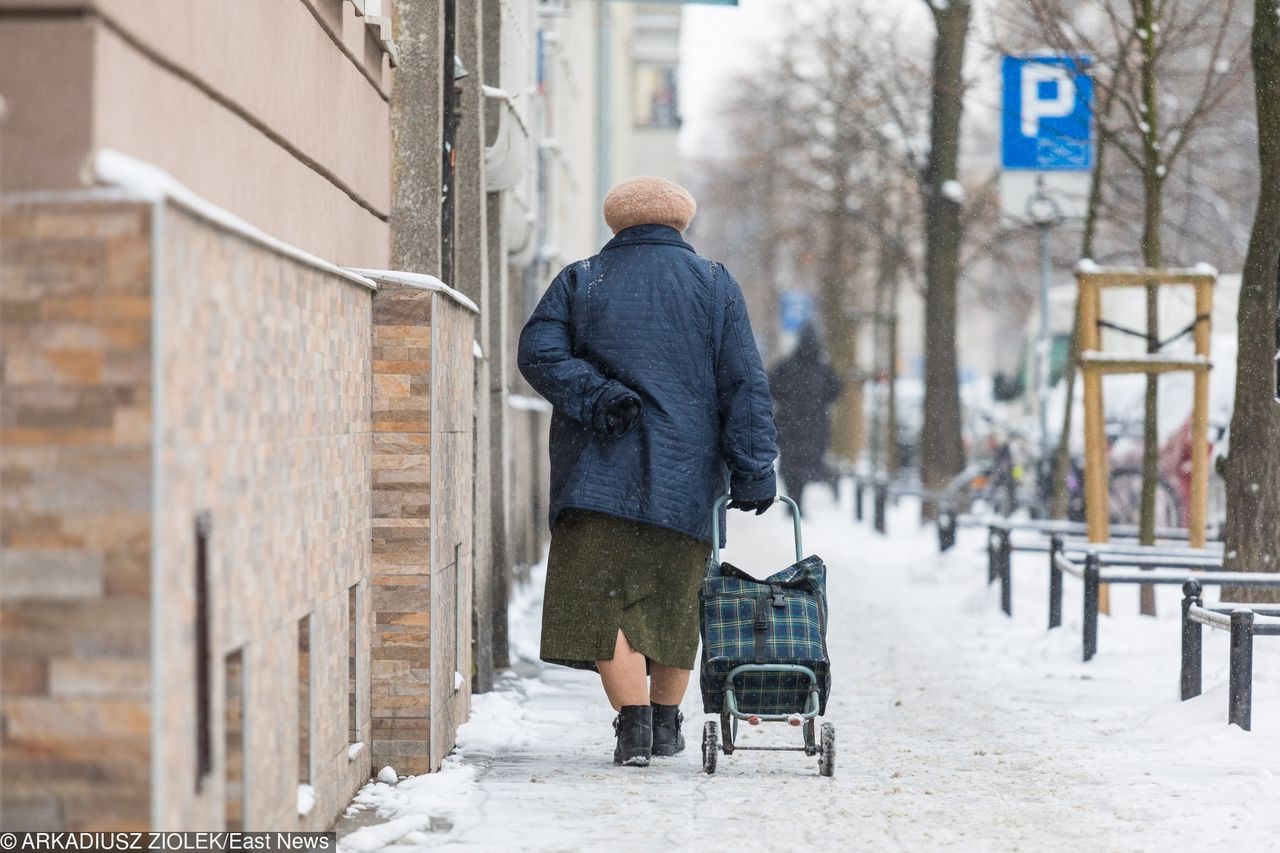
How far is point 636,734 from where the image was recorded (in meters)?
7.11

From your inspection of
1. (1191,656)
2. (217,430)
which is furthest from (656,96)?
(217,430)

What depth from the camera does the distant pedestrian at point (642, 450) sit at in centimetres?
700

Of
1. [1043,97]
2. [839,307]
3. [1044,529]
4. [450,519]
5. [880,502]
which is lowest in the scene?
[880,502]

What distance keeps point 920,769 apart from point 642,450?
58.2 inches

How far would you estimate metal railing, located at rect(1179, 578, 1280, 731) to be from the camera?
7.55m

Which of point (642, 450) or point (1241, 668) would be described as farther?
point (1241, 668)

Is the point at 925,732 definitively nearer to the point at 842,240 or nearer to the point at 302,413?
the point at 302,413

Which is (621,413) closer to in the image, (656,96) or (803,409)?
(803,409)

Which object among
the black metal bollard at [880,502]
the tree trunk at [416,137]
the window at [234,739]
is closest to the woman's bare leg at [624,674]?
the tree trunk at [416,137]

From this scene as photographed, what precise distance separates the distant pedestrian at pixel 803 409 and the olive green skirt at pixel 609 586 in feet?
54.4

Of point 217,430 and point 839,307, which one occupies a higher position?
point 839,307

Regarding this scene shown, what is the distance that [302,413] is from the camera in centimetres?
519

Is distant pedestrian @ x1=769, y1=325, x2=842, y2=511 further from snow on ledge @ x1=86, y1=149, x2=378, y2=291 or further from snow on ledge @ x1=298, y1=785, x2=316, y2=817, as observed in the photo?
snow on ledge @ x1=86, y1=149, x2=378, y2=291

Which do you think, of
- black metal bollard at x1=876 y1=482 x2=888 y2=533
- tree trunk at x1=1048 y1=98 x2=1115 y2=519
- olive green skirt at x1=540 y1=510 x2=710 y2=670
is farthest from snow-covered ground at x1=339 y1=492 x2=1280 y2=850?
black metal bollard at x1=876 y1=482 x2=888 y2=533
